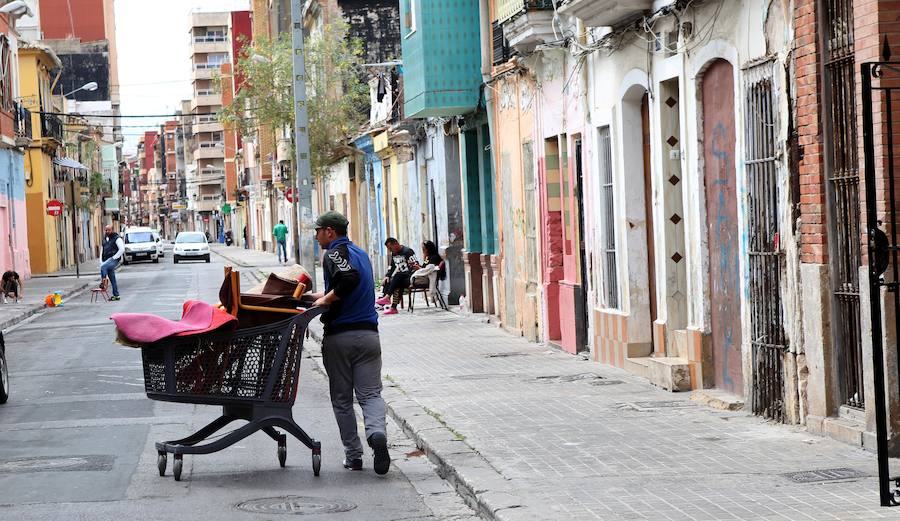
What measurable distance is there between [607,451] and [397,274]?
16697 mm

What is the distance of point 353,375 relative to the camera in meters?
9.73

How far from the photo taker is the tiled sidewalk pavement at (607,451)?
780 centimetres

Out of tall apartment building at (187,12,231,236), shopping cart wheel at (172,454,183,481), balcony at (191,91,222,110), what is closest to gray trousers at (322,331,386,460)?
shopping cart wheel at (172,454,183,481)

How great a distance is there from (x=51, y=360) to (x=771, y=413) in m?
11.3

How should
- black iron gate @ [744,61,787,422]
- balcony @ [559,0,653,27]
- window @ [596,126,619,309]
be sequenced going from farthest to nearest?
window @ [596,126,619,309]
balcony @ [559,0,653,27]
black iron gate @ [744,61,787,422]

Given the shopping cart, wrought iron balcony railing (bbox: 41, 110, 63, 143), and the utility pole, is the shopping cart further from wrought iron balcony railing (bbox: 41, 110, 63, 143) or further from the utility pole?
wrought iron balcony railing (bbox: 41, 110, 63, 143)

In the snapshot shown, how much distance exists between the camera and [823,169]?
10.1m

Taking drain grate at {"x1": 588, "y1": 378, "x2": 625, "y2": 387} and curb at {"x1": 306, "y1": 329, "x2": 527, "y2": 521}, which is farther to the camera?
drain grate at {"x1": 588, "y1": 378, "x2": 625, "y2": 387}

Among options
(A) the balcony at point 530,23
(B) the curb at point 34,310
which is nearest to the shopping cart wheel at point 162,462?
(A) the balcony at point 530,23

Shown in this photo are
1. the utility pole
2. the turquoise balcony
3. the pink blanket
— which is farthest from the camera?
the utility pole

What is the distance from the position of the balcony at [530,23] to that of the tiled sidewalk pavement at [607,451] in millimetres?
4464

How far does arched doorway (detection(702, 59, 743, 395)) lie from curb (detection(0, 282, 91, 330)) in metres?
17.8

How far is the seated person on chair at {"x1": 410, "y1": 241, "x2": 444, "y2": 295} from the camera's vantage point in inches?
1053

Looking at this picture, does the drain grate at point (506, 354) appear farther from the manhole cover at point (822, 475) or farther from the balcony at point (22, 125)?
the balcony at point (22, 125)
